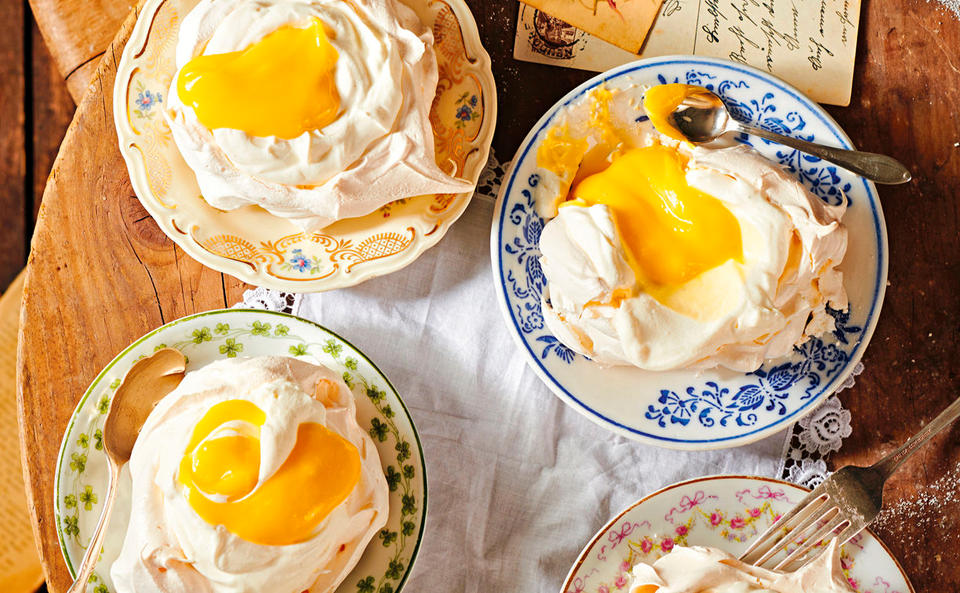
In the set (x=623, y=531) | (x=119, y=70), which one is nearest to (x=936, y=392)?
(x=623, y=531)

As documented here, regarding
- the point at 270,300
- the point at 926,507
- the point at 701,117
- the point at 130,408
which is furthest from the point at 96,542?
the point at 926,507

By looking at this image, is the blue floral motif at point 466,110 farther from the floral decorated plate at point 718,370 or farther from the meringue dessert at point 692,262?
the meringue dessert at point 692,262

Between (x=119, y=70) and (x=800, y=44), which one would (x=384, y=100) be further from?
(x=800, y=44)

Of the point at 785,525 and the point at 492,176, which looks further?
the point at 492,176

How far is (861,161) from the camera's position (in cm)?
132

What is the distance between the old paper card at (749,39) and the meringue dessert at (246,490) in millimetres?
765

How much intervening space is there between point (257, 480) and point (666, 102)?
2.95 feet

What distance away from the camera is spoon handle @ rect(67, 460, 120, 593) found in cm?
128

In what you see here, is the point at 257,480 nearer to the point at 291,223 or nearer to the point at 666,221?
the point at 291,223

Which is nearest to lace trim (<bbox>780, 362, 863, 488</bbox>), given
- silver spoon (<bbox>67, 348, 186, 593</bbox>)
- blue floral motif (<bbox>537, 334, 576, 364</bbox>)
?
blue floral motif (<bbox>537, 334, 576, 364</bbox>)

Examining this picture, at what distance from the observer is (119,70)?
1.39 meters

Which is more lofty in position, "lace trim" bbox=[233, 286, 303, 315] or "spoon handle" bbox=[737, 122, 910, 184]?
"spoon handle" bbox=[737, 122, 910, 184]

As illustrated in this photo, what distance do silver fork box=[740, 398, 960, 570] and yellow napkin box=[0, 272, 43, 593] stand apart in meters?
1.81

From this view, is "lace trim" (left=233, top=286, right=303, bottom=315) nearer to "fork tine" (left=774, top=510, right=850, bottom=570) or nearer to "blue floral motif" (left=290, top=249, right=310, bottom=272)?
"blue floral motif" (left=290, top=249, right=310, bottom=272)
